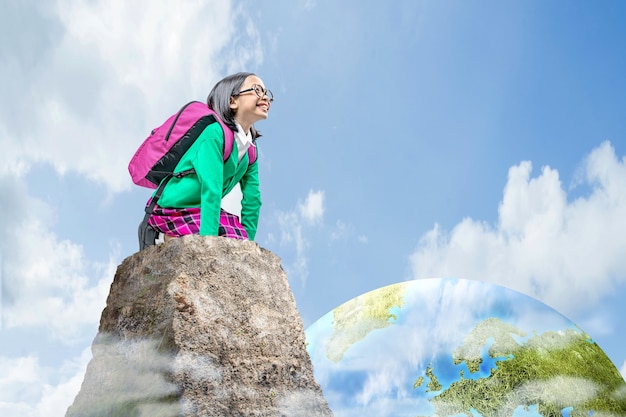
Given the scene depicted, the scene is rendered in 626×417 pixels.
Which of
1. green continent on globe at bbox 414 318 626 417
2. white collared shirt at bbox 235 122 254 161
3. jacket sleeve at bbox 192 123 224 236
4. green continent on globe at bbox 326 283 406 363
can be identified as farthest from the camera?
green continent on globe at bbox 326 283 406 363

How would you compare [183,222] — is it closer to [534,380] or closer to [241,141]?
[241,141]

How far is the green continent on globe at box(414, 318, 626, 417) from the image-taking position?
4.26 m

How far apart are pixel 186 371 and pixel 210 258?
631 millimetres

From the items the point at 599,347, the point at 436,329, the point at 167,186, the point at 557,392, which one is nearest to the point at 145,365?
the point at 167,186

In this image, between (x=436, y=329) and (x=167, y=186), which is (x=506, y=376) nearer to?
(x=436, y=329)

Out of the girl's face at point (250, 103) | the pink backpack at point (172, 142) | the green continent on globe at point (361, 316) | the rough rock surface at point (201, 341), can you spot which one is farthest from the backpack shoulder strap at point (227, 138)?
the green continent on globe at point (361, 316)

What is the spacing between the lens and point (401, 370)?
14.4ft

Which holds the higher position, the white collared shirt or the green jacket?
the white collared shirt

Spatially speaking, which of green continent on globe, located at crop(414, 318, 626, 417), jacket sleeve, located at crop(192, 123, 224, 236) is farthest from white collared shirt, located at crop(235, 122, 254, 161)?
green continent on globe, located at crop(414, 318, 626, 417)

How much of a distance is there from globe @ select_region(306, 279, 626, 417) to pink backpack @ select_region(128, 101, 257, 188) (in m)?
1.81

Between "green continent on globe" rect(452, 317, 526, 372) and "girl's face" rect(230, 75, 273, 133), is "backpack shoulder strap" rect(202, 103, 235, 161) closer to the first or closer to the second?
"girl's face" rect(230, 75, 273, 133)

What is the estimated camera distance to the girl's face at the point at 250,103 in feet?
13.3

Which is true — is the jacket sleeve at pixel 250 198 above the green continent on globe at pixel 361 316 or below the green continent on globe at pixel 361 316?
above

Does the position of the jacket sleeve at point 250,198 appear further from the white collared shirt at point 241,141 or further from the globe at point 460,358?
the globe at point 460,358
